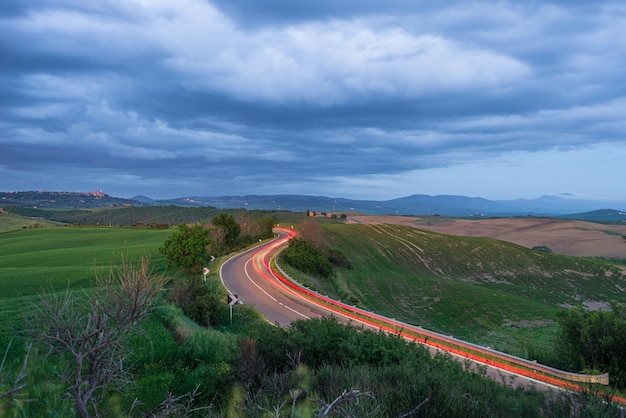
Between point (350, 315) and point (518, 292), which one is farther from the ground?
point (350, 315)

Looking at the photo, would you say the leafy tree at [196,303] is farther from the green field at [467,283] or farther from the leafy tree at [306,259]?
the leafy tree at [306,259]

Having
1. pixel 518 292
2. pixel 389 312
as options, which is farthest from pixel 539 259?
pixel 389 312

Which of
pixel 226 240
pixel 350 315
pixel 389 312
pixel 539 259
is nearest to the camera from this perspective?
pixel 350 315

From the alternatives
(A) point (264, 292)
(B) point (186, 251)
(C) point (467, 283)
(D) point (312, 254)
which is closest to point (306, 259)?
(D) point (312, 254)

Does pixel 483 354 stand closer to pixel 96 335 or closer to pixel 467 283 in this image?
pixel 96 335

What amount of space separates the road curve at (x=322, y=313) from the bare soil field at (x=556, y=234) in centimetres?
8240

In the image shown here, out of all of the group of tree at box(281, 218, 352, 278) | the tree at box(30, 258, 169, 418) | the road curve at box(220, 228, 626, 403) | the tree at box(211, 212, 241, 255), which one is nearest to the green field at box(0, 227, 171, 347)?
the tree at box(30, 258, 169, 418)

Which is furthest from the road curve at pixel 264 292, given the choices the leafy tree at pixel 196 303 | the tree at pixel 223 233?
the tree at pixel 223 233

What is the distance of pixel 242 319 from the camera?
23250mm

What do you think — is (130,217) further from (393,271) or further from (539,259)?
(539,259)

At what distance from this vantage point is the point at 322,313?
26219 millimetres

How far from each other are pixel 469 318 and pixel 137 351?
32.9 m

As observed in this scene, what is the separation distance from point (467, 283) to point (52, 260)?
51638 mm

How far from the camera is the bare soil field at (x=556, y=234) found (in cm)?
9588
